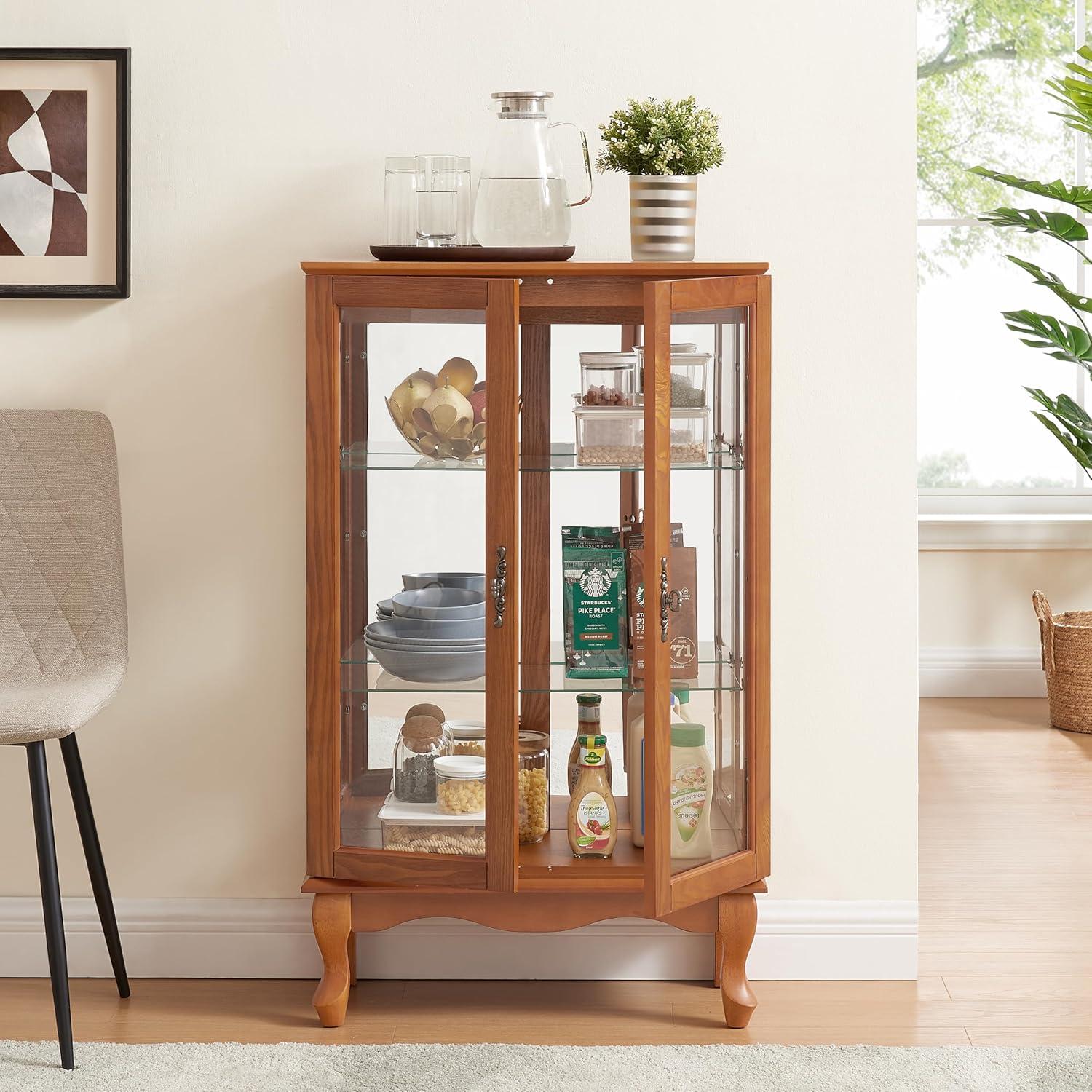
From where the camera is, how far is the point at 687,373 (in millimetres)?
2047

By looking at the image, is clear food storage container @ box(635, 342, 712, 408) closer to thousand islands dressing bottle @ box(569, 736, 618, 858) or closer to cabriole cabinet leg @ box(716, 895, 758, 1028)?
thousand islands dressing bottle @ box(569, 736, 618, 858)

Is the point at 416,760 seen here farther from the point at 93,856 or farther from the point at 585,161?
the point at 585,161

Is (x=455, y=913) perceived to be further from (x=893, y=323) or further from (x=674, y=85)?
(x=674, y=85)

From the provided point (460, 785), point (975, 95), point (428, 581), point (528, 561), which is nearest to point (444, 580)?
point (428, 581)

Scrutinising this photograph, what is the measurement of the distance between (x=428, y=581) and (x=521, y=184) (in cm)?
72

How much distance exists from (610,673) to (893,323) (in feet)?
2.87

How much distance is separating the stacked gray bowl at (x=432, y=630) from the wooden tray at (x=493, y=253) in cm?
55

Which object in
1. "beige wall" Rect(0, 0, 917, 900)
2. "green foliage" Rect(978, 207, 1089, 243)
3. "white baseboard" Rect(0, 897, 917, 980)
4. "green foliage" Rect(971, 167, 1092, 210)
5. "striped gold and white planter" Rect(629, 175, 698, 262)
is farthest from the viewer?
"green foliage" Rect(978, 207, 1089, 243)

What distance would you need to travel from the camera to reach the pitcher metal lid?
2133 mm

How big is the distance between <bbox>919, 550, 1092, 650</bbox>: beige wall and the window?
0.25 m

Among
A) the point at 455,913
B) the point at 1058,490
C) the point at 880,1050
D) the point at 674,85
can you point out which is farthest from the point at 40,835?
the point at 1058,490

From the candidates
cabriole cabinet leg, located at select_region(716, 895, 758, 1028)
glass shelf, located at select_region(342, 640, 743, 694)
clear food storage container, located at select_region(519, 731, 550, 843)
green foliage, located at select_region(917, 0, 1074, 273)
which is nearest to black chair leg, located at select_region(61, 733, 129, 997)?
glass shelf, located at select_region(342, 640, 743, 694)

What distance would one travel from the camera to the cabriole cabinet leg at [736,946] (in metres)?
2.18

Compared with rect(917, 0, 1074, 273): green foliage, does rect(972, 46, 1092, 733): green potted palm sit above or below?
below
